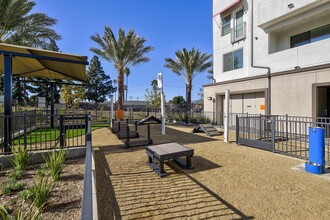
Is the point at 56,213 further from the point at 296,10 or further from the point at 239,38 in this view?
the point at 239,38

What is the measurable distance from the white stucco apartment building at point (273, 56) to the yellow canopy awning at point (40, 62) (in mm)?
10084

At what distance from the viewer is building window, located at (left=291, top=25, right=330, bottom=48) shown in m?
10.5

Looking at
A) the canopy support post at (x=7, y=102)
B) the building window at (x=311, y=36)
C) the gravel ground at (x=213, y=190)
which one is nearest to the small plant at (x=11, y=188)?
the gravel ground at (x=213, y=190)

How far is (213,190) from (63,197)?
2803 mm

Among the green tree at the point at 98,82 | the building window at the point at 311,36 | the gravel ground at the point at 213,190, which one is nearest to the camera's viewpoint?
the gravel ground at the point at 213,190

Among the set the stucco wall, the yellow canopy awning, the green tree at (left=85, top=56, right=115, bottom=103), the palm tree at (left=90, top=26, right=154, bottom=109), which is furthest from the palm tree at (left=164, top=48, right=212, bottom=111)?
the green tree at (left=85, top=56, right=115, bottom=103)

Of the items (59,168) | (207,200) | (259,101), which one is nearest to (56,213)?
(59,168)

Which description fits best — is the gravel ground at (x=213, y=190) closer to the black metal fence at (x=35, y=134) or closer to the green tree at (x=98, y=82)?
the black metal fence at (x=35, y=134)

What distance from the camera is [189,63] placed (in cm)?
2405

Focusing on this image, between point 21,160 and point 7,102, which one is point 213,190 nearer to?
point 21,160

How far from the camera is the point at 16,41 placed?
15477 millimetres

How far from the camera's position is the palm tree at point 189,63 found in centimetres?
2388

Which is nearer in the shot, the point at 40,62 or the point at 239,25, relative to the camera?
the point at 40,62

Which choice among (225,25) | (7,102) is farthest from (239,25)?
(7,102)
